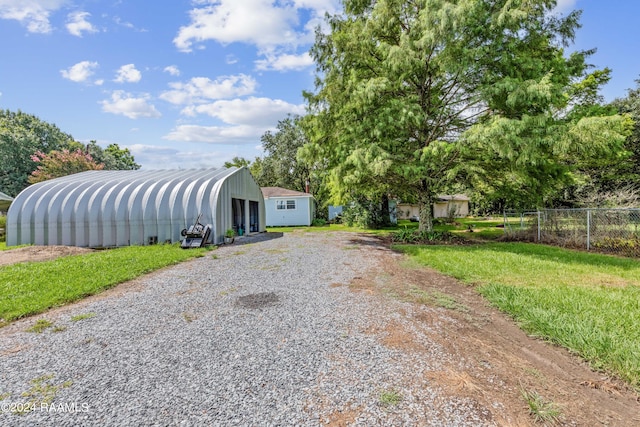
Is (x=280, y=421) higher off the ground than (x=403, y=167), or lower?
lower

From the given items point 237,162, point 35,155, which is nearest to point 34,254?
point 35,155

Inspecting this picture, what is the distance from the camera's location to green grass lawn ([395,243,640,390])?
2.92m

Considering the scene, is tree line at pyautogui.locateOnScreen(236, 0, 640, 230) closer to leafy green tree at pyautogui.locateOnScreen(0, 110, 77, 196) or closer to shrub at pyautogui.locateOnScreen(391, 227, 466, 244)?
shrub at pyautogui.locateOnScreen(391, 227, 466, 244)

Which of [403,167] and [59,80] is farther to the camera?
[59,80]

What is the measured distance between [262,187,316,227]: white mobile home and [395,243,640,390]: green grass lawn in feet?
52.1

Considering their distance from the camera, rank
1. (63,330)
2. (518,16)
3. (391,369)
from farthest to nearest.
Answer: (518,16)
(63,330)
(391,369)

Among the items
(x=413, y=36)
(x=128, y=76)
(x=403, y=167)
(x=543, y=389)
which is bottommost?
(x=543, y=389)

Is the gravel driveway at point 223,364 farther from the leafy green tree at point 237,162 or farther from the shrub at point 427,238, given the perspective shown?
the leafy green tree at point 237,162

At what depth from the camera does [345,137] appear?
11633 mm

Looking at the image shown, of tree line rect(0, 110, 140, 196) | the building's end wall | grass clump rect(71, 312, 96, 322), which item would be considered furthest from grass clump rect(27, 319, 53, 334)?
tree line rect(0, 110, 140, 196)

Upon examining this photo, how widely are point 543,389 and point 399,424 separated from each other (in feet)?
4.59

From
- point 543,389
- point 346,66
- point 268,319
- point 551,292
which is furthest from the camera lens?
point 346,66

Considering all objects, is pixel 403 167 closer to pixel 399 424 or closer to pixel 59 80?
pixel 399 424

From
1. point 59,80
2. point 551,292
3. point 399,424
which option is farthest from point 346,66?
point 399,424
